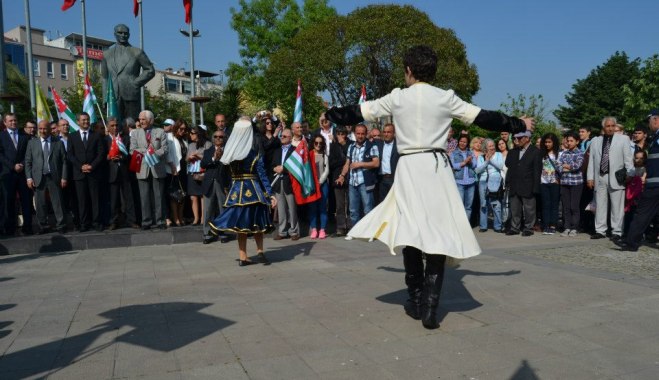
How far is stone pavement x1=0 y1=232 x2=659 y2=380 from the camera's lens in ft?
12.7

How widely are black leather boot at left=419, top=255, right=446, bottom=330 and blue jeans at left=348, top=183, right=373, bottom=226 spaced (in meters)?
6.22

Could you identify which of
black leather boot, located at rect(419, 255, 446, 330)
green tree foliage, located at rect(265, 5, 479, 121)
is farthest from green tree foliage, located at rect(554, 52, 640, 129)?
black leather boot, located at rect(419, 255, 446, 330)

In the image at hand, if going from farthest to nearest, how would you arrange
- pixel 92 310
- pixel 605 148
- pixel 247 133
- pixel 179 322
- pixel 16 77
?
1. pixel 16 77
2. pixel 605 148
3. pixel 247 133
4. pixel 92 310
5. pixel 179 322

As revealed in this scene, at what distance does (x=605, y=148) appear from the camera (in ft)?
33.4

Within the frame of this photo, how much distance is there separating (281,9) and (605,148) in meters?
41.1

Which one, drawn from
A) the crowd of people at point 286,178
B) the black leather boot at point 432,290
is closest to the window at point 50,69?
the crowd of people at point 286,178

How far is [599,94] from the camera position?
62.1m

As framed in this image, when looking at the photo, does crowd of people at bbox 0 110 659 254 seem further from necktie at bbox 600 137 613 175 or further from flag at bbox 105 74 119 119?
flag at bbox 105 74 119 119

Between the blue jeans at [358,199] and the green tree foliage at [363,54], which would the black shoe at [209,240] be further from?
the green tree foliage at [363,54]

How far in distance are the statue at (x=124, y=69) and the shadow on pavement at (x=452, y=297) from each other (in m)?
9.71

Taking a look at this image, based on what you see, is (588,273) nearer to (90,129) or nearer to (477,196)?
(477,196)

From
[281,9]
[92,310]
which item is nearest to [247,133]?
[92,310]

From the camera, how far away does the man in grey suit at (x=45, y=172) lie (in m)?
A: 10.3

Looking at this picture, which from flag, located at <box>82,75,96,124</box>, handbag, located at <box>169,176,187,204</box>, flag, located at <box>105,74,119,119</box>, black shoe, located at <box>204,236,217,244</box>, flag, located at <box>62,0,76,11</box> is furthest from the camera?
flag, located at <box>62,0,76,11</box>
